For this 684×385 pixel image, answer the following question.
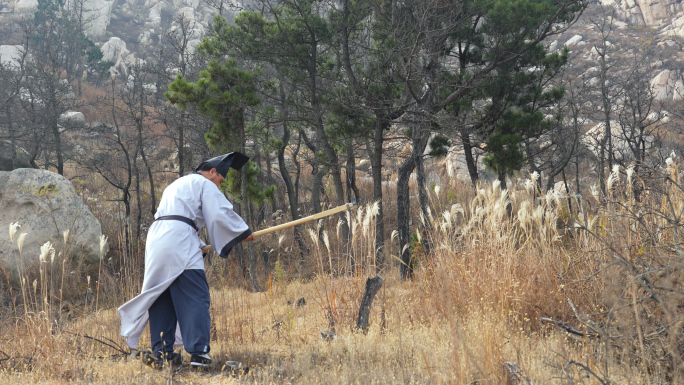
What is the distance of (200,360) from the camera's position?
4.06m

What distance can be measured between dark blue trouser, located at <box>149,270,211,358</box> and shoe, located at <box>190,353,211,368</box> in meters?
0.04

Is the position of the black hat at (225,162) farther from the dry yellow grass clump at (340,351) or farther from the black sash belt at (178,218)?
the dry yellow grass clump at (340,351)

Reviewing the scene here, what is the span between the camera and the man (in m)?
4.12

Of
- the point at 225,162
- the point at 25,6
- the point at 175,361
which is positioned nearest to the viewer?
the point at 175,361

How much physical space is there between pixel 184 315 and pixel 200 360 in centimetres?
38

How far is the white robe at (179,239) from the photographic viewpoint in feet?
13.8

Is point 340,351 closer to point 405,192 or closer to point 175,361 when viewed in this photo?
point 175,361

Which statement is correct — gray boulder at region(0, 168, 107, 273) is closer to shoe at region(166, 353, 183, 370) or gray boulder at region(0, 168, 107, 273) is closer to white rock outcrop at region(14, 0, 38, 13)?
shoe at region(166, 353, 183, 370)

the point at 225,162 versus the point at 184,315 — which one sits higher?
the point at 225,162

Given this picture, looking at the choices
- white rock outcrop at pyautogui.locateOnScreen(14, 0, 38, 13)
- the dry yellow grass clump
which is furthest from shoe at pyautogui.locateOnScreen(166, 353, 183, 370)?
white rock outcrop at pyautogui.locateOnScreen(14, 0, 38, 13)

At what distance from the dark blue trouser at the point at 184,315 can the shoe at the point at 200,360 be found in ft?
0.12

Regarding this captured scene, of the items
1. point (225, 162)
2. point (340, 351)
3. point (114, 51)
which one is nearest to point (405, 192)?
point (225, 162)

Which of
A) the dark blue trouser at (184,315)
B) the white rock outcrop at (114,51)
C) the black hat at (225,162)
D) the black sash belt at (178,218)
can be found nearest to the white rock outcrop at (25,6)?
the white rock outcrop at (114,51)

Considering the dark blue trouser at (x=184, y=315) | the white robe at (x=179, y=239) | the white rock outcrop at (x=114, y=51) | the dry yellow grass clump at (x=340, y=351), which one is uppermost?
the white rock outcrop at (x=114, y=51)
